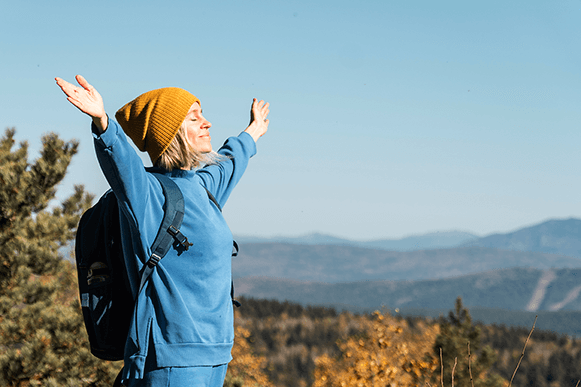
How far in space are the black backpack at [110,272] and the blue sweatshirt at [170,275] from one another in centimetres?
4

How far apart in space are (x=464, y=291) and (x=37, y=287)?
173 metres

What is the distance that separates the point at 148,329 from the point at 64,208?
618 cm

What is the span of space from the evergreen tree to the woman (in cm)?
729

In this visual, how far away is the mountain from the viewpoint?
533 feet

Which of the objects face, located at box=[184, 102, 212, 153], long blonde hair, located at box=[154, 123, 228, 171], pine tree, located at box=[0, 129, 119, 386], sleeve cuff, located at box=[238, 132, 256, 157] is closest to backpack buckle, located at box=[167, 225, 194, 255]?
long blonde hair, located at box=[154, 123, 228, 171]

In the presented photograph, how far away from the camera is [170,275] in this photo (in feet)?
5.92

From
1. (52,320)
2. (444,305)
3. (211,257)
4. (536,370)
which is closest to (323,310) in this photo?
(536,370)

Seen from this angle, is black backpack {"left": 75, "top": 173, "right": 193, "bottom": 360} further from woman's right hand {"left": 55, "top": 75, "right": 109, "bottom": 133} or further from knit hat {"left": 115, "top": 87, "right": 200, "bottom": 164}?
woman's right hand {"left": 55, "top": 75, "right": 109, "bottom": 133}

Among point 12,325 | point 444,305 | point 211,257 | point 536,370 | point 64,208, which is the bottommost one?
point 444,305

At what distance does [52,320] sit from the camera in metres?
5.64

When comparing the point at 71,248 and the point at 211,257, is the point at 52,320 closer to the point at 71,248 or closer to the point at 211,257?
the point at 71,248

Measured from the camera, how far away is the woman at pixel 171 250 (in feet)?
5.40

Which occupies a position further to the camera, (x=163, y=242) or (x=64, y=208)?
(x=64, y=208)

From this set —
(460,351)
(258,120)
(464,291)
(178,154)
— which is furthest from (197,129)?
(464,291)
